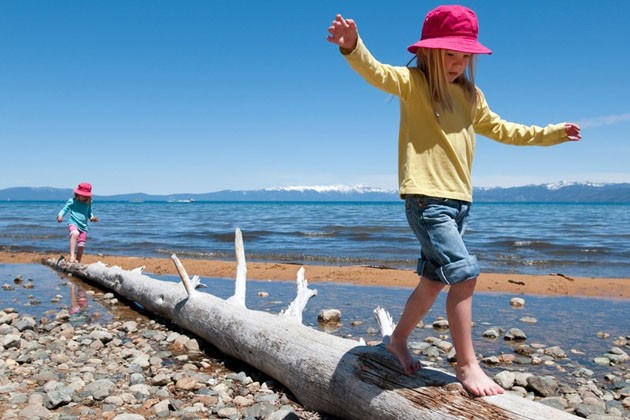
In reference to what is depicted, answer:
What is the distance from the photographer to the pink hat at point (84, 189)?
Answer: 1328 centimetres

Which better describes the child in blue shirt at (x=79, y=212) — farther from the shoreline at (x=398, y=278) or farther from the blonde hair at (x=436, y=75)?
the blonde hair at (x=436, y=75)

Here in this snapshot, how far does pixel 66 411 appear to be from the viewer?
14.1ft

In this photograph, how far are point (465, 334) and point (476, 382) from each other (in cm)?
33

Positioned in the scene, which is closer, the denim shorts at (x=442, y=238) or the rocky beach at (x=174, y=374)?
the denim shorts at (x=442, y=238)

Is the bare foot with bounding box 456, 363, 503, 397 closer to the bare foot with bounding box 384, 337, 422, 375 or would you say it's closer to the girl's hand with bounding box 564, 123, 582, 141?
the bare foot with bounding box 384, 337, 422, 375

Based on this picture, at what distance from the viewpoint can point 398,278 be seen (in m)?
12.4

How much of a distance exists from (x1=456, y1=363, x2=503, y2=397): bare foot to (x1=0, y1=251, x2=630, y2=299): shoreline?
7.59 metres

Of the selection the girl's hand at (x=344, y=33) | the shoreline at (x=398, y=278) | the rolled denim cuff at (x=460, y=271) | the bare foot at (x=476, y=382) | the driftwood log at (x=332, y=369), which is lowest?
the shoreline at (x=398, y=278)

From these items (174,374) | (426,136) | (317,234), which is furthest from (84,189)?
(317,234)

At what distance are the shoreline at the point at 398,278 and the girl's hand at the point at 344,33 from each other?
8.71 meters

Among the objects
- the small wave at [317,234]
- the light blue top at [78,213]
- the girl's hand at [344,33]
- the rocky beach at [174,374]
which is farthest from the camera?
the small wave at [317,234]

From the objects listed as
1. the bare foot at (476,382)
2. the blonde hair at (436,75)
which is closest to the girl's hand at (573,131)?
the blonde hair at (436,75)

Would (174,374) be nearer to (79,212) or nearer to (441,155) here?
(441,155)

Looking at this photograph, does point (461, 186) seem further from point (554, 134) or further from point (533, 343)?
point (533, 343)
